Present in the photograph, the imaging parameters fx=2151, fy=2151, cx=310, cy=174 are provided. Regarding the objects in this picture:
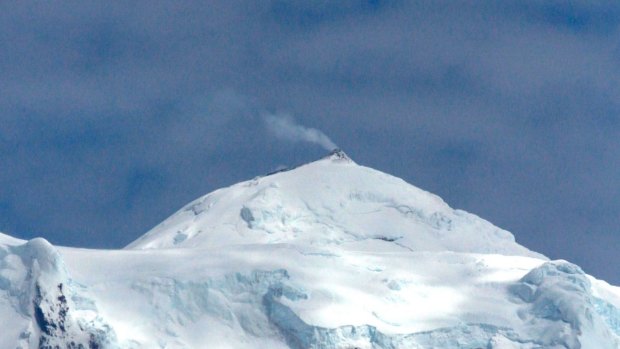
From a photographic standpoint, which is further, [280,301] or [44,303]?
[280,301]

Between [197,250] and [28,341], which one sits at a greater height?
[197,250]

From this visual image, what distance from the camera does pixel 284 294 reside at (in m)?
173

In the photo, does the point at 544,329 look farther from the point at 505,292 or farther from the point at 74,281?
the point at 74,281

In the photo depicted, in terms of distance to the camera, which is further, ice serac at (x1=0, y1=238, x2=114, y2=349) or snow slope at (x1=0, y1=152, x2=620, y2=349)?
snow slope at (x1=0, y1=152, x2=620, y2=349)

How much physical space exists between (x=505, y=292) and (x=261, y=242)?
89.1ft

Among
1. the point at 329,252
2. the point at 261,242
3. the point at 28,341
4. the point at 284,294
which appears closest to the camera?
the point at 28,341

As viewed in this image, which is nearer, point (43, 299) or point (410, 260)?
point (43, 299)

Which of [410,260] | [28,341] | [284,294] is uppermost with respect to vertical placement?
[410,260]

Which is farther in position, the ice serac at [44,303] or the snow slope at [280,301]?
the snow slope at [280,301]

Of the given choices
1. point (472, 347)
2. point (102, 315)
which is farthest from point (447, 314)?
point (102, 315)

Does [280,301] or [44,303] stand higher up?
[280,301]

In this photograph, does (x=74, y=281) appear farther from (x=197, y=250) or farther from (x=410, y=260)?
(x=410, y=260)

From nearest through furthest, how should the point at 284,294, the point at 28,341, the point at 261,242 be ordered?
the point at 28,341
the point at 284,294
the point at 261,242

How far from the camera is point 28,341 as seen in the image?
162 meters
